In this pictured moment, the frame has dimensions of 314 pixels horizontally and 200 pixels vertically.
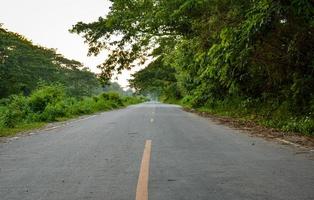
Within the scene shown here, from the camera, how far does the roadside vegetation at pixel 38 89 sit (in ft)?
62.9

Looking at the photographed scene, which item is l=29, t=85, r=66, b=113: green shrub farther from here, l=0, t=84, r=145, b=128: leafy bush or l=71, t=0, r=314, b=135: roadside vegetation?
l=71, t=0, r=314, b=135: roadside vegetation

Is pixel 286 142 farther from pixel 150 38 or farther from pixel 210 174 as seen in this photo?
pixel 150 38

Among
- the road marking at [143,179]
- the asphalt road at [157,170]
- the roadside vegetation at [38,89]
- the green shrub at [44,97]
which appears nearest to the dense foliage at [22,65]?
the roadside vegetation at [38,89]

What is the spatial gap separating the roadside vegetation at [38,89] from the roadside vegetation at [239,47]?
17.8 ft

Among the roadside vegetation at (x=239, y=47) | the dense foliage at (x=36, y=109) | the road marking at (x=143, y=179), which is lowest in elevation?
the road marking at (x=143, y=179)

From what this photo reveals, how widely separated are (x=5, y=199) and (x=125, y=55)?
81.6ft

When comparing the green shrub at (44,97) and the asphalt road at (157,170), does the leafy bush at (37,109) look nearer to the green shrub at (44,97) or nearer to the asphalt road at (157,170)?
the green shrub at (44,97)

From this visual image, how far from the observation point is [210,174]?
6.27m

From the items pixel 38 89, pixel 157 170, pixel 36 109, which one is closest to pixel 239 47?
pixel 157 170

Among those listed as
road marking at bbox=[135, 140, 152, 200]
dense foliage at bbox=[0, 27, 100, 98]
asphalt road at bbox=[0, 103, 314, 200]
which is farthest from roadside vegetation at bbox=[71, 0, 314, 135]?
dense foliage at bbox=[0, 27, 100, 98]

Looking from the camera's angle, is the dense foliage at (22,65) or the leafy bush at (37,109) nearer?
the leafy bush at (37,109)

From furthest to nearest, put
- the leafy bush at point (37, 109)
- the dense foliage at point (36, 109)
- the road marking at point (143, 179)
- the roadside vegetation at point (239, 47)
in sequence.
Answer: the leafy bush at point (37, 109), the dense foliage at point (36, 109), the roadside vegetation at point (239, 47), the road marking at point (143, 179)

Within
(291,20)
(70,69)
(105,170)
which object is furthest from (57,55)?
(105,170)

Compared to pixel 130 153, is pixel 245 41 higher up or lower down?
higher up
